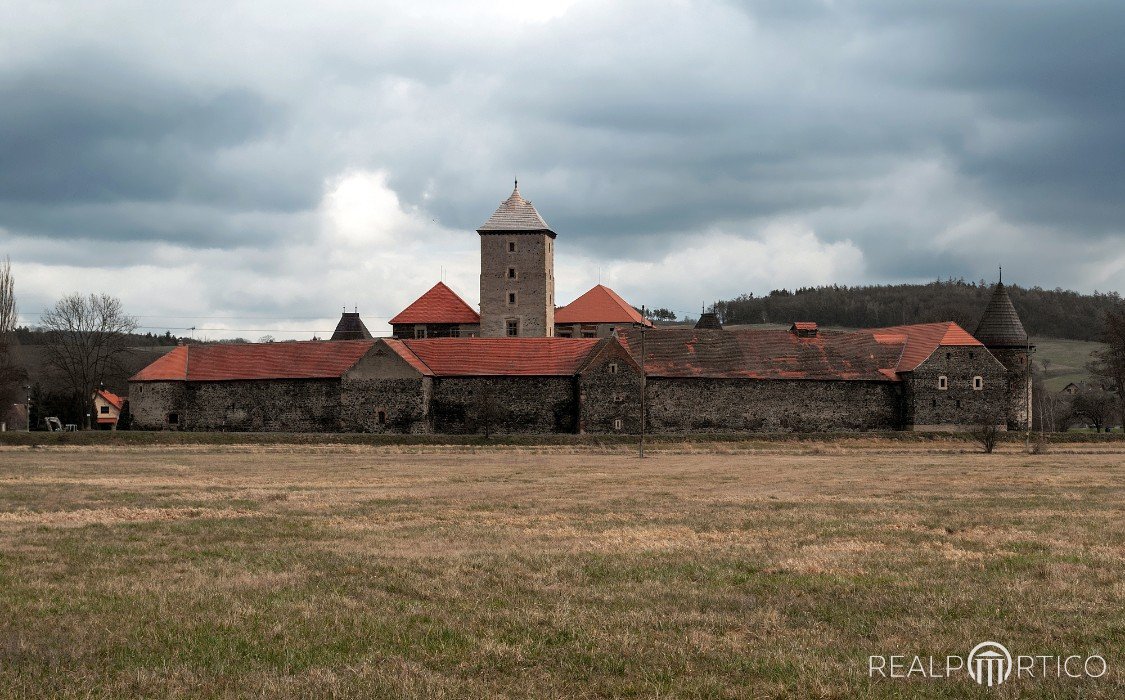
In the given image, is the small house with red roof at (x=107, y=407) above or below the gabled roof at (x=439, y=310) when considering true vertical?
below

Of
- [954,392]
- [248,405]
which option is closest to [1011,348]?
[954,392]

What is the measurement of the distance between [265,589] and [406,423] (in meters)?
45.1

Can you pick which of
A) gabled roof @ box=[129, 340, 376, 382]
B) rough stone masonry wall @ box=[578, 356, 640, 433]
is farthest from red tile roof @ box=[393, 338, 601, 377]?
gabled roof @ box=[129, 340, 376, 382]

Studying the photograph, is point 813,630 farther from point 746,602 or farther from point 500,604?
point 500,604

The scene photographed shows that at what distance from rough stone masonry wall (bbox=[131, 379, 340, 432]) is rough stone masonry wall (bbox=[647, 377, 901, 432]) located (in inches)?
663

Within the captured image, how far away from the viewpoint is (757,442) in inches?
1854

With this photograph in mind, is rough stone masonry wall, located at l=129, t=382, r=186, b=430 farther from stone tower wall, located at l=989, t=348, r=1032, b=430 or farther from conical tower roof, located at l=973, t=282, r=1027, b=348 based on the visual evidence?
conical tower roof, located at l=973, t=282, r=1027, b=348

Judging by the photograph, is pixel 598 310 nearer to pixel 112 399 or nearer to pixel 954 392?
pixel 954 392

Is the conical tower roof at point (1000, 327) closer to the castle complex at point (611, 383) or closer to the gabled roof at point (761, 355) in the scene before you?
the castle complex at point (611, 383)

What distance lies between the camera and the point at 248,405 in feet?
190

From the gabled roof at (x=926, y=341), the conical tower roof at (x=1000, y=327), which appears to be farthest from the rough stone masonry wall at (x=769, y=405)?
the conical tower roof at (x=1000, y=327)

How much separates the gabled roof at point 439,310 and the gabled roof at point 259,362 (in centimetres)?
841

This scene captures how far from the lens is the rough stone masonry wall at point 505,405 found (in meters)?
54.8

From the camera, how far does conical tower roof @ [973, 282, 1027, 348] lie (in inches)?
2373
